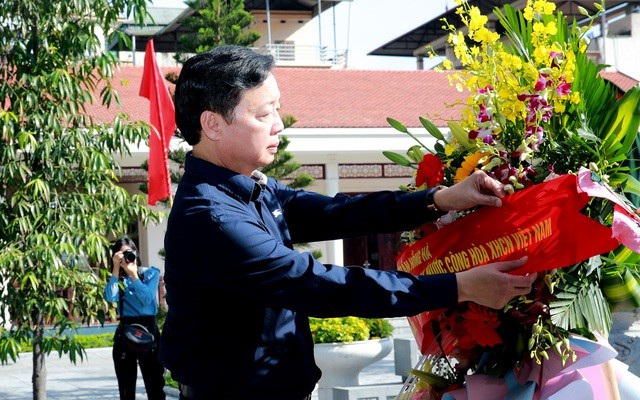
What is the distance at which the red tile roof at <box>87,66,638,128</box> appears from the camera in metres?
17.0

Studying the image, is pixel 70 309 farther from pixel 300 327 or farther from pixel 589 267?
pixel 589 267

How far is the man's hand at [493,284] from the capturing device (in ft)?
6.32

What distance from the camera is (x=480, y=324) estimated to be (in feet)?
6.67

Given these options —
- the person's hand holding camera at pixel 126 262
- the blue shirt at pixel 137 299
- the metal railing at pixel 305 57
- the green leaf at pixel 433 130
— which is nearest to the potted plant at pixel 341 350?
the blue shirt at pixel 137 299

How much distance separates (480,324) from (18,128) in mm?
4858

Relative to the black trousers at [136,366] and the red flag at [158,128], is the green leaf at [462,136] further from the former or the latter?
the red flag at [158,128]

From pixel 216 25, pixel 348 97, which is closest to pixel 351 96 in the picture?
pixel 348 97

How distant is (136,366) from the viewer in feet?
24.0

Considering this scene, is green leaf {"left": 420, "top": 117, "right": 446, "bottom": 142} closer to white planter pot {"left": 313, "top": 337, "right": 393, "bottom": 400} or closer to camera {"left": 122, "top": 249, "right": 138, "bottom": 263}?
white planter pot {"left": 313, "top": 337, "right": 393, "bottom": 400}

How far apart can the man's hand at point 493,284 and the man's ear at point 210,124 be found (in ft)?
2.06

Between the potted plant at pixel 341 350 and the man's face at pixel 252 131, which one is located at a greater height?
the man's face at pixel 252 131

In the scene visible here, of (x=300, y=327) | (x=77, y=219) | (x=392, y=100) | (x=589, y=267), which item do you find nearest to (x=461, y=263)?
(x=589, y=267)

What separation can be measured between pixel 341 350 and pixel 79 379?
553 centimetres

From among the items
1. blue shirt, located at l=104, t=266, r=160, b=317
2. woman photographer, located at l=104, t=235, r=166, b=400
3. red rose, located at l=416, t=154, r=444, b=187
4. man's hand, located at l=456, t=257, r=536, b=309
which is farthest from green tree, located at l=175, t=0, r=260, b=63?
man's hand, located at l=456, t=257, r=536, b=309
